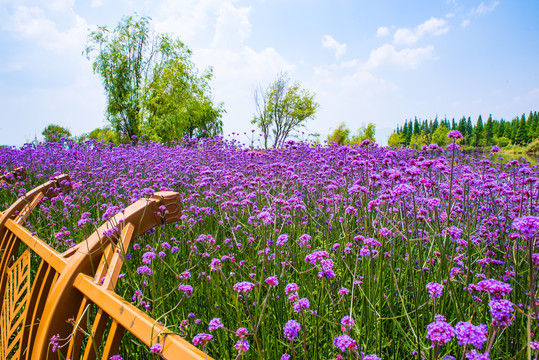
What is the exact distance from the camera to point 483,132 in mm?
84562

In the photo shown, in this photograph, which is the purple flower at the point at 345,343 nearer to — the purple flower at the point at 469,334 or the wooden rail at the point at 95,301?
the purple flower at the point at 469,334

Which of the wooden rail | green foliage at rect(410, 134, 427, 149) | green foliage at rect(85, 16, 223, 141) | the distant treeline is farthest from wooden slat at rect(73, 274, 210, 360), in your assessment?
the distant treeline

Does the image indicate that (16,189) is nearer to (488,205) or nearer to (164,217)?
(164,217)

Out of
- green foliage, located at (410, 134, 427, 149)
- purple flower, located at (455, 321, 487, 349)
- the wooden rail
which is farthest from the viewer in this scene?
green foliage, located at (410, 134, 427, 149)

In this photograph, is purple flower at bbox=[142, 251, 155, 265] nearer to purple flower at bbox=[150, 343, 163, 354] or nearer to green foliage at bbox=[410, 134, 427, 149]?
purple flower at bbox=[150, 343, 163, 354]

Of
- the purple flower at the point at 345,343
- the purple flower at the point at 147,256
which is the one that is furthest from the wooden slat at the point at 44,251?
the purple flower at the point at 345,343

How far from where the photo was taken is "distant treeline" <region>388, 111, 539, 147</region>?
71.0 meters

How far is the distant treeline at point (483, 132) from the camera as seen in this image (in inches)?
2796

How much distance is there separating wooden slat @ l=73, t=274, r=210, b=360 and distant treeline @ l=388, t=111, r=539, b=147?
206 feet

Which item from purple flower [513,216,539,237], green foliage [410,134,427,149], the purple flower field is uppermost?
green foliage [410,134,427,149]

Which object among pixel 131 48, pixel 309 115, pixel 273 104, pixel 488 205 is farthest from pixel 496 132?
pixel 488 205

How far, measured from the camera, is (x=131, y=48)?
2916cm

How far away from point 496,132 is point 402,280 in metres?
102

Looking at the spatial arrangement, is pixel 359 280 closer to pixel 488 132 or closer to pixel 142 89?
pixel 142 89
